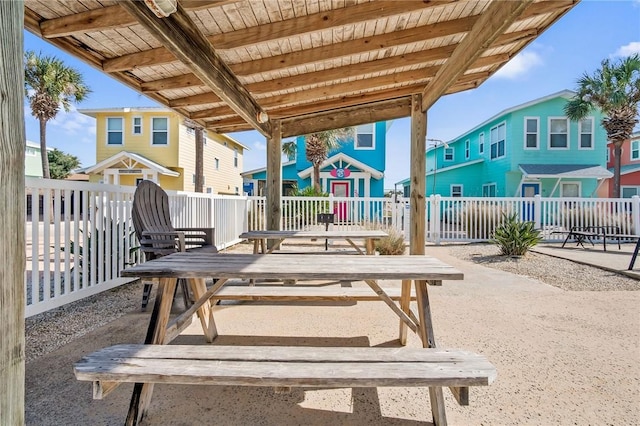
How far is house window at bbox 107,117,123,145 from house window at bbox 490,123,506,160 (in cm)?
1804

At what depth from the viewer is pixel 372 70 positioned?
3979 millimetres

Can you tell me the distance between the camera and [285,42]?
126 inches

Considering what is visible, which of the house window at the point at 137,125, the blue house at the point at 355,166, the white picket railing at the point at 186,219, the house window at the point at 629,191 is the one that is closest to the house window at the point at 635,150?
the house window at the point at 629,191

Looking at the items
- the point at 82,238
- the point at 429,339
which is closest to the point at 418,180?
the point at 429,339

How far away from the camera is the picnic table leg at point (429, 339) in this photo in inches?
64.7

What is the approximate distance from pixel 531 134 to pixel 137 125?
59.3ft

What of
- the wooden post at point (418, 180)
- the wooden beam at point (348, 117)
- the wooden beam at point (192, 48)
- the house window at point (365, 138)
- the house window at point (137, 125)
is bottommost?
the wooden post at point (418, 180)

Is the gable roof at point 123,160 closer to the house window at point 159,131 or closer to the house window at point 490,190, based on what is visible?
the house window at point 159,131

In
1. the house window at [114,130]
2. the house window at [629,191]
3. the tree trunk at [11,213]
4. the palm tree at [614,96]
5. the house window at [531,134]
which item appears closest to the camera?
the tree trunk at [11,213]

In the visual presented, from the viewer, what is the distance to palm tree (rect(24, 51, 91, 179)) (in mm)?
13797

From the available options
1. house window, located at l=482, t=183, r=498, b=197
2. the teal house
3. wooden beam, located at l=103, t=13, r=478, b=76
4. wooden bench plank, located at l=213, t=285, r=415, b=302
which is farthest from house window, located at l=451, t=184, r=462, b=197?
wooden bench plank, located at l=213, t=285, r=415, b=302

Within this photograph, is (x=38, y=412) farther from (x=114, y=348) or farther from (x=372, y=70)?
(x=372, y=70)

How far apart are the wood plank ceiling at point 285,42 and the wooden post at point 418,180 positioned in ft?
1.03

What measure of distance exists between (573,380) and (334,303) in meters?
2.24
